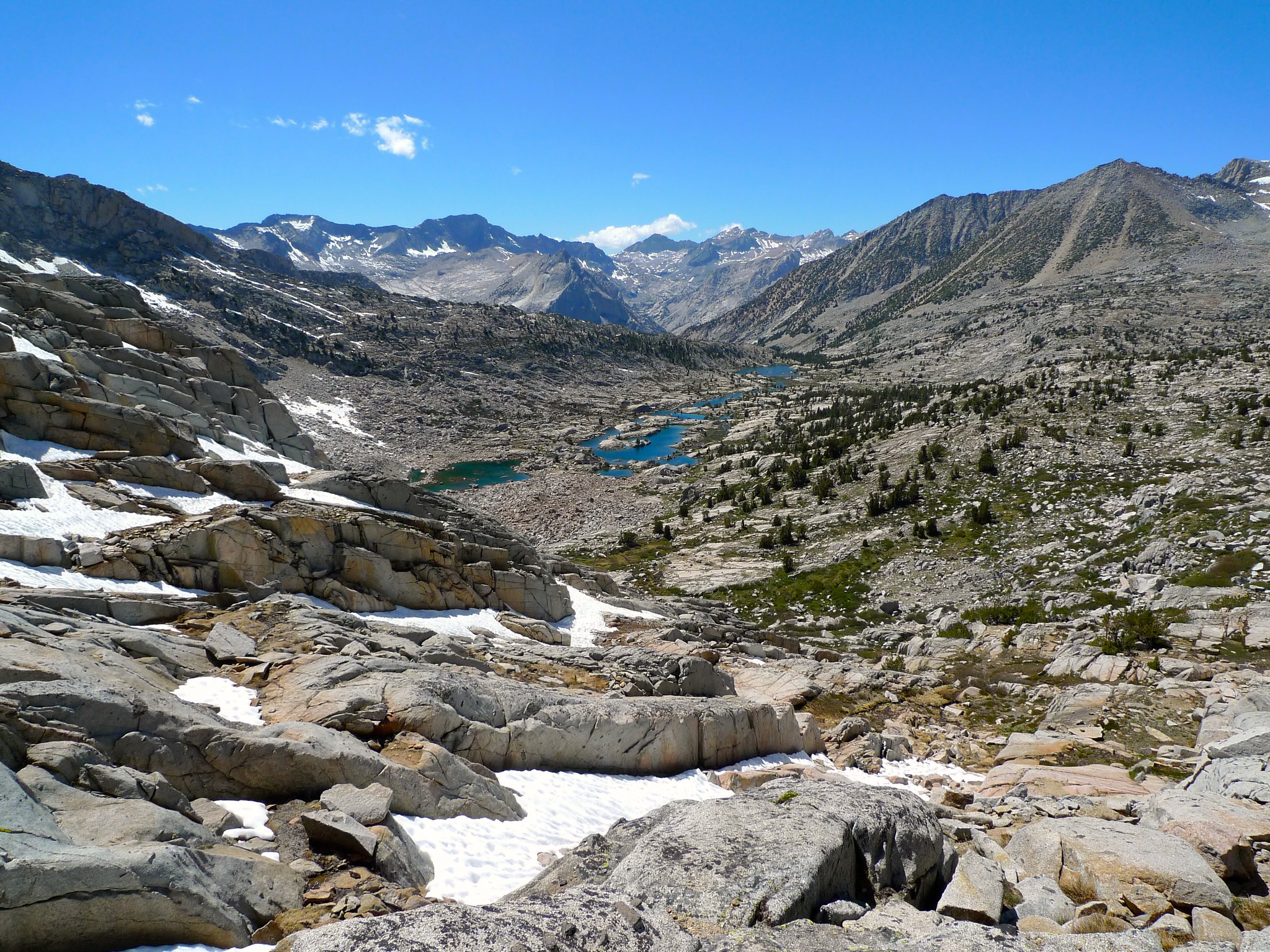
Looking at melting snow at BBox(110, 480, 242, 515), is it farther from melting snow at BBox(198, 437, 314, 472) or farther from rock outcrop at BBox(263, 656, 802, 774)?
rock outcrop at BBox(263, 656, 802, 774)

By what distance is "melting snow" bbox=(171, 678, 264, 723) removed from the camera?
11070mm

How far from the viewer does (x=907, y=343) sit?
196m

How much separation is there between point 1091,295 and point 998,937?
682 feet

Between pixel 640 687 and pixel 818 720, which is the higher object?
pixel 640 687

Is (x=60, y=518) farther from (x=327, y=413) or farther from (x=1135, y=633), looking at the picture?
(x=327, y=413)

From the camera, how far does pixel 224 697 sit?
11.7m

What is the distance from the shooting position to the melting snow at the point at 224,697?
1107cm

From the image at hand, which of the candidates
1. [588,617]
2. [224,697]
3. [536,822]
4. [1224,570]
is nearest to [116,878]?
[536,822]

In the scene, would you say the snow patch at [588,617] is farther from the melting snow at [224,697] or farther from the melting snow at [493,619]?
the melting snow at [224,697]

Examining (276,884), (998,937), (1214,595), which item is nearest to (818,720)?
(998,937)

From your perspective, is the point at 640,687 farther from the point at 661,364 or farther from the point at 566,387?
the point at 661,364

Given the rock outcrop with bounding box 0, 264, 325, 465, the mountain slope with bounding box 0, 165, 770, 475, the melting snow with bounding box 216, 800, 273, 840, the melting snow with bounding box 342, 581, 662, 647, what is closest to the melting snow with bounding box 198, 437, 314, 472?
the rock outcrop with bounding box 0, 264, 325, 465

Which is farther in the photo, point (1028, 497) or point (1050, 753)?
point (1028, 497)

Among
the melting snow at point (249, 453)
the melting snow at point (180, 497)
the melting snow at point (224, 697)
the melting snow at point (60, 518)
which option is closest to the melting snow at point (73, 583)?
the melting snow at point (60, 518)
